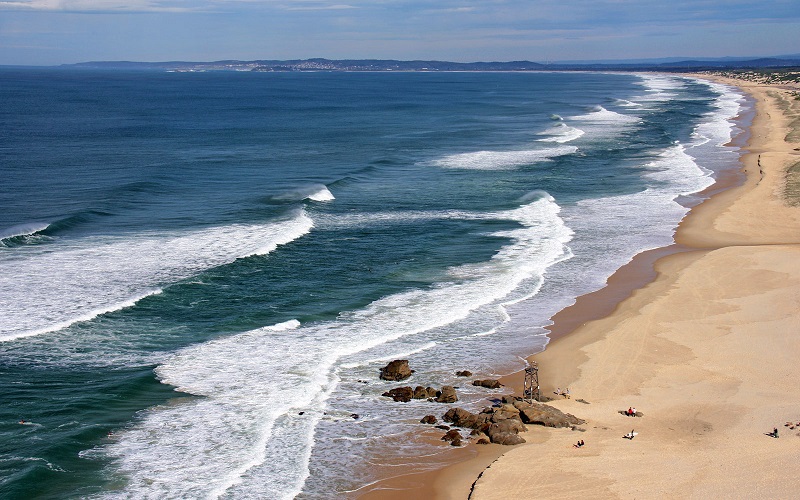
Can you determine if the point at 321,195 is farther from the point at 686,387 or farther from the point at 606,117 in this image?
the point at 606,117

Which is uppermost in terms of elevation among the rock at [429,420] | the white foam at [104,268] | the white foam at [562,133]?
the white foam at [562,133]

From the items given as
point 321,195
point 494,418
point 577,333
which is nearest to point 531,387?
point 494,418

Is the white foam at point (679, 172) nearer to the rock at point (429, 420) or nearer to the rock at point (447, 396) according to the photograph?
the rock at point (447, 396)

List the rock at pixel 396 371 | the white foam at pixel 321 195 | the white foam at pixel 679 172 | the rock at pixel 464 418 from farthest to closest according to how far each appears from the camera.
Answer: the white foam at pixel 679 172
the white foam at pixel 321 195
the rock at pixel 396 371
the rock at pixel 464 418

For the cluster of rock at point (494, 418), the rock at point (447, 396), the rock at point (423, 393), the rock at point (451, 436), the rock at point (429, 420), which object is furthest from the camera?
the rock at point (423, 393)

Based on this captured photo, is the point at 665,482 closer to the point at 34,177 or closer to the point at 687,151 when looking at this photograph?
the point at 34,177

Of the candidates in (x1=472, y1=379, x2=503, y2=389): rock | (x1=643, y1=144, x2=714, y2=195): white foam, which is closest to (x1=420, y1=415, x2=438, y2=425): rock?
(x1=472, y1=379, x2=503, y2=389): rock

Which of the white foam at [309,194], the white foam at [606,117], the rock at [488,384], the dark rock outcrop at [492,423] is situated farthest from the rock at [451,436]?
the white foam at [606,117]
